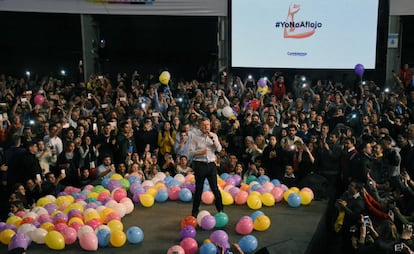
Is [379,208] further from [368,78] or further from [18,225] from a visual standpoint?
[368,78]

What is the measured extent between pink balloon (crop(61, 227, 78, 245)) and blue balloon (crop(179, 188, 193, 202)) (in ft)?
5.81

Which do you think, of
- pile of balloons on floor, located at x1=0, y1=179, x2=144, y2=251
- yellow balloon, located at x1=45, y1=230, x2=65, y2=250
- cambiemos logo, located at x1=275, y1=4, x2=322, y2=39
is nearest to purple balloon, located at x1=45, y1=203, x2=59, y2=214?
pile of balloons on floor, located at x1=0, y1=179, x2=144, y2=251

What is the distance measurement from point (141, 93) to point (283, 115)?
12.6 feet

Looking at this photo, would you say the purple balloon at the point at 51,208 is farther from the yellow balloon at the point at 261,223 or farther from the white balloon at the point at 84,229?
the yellow balloon at the point at 261,223

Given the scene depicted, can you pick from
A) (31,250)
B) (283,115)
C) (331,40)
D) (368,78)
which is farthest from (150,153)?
(368,78)

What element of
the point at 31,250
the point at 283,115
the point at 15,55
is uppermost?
the point at 15,55

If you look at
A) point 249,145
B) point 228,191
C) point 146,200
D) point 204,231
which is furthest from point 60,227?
point 249,145

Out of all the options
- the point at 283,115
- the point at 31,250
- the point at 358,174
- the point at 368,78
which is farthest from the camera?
the point at 368,78

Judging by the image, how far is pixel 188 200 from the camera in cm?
714

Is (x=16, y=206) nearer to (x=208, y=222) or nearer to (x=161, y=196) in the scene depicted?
(x=161, y=196)

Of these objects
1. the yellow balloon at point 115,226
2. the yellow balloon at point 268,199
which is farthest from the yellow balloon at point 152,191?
the yellow balloon at point 268,199

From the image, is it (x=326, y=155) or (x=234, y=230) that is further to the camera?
(x=326, y=155)

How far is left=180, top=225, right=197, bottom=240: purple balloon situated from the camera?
18.7ft

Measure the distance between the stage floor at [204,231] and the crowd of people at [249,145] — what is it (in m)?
0.44
